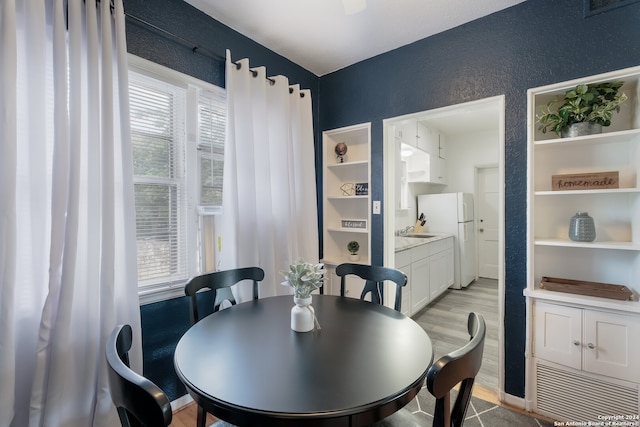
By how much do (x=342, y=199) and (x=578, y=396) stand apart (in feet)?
7.59

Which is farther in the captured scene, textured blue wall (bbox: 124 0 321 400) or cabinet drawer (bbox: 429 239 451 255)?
Result: cabinet drawer (bbox: 429 239 451 255)

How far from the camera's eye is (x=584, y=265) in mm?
1924

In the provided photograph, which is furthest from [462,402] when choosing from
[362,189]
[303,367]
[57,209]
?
[362,189]

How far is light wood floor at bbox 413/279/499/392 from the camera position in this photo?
2474mm

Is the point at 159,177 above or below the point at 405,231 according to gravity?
above

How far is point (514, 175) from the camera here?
197cm

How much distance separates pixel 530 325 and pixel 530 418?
58cm

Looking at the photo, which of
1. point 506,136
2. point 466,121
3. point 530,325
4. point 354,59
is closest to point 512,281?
point 530,325

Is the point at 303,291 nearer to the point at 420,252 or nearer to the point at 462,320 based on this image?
the point at 420,252

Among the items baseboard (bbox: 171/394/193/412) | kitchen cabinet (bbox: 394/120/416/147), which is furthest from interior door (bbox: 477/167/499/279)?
baseboard (bbox: 171/394/193/412)

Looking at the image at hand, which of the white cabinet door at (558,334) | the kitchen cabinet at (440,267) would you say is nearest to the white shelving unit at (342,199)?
the kitchen cabinet at (440,267)

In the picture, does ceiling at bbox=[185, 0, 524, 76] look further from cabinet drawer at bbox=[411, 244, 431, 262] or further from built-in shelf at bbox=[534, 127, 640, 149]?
cabinet drawer at bbox=[411, 244, 431, 262]

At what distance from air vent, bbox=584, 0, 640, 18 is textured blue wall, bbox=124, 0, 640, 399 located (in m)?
0.03

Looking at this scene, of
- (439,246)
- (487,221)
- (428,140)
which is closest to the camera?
(439,246)
